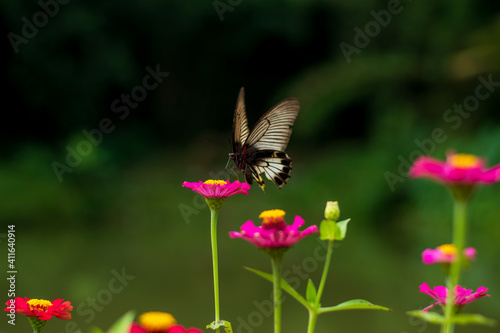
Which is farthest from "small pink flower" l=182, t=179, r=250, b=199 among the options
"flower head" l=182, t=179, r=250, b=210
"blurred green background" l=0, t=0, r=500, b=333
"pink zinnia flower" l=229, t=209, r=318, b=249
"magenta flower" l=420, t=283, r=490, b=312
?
"blurred green background" l=0, t=0, r=500, b=333

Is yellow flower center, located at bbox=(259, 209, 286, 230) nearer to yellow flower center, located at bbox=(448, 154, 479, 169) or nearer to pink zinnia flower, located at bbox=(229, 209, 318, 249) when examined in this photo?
pink zinnia flower, located at bbox=(229, 209, 318, 249)

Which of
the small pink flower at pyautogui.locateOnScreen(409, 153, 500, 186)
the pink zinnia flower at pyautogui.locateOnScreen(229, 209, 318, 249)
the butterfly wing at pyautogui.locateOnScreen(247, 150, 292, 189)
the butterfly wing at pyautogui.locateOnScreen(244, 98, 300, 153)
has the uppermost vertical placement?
the butterfly wing at pyautogui.locateOnScreen(244, 98, 300, 153)

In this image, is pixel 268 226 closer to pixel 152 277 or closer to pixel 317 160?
pixel 152 277

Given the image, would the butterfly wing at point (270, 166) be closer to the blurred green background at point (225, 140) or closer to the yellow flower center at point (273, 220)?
the yellow flower center at point (273, 220)

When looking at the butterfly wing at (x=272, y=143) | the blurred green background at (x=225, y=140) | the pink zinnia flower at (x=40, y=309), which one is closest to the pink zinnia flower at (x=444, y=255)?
the pink zinnia flower at (x=40, y=309)

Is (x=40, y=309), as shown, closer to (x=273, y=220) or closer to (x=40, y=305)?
(x=40, y=305)

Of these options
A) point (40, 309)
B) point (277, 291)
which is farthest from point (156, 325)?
point (40, 309)

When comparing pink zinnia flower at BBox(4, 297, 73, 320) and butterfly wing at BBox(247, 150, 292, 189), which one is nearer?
pink zinnia flower at BBox(4, 297, 73, 320)

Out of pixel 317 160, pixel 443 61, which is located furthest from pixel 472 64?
pixel 317 160
